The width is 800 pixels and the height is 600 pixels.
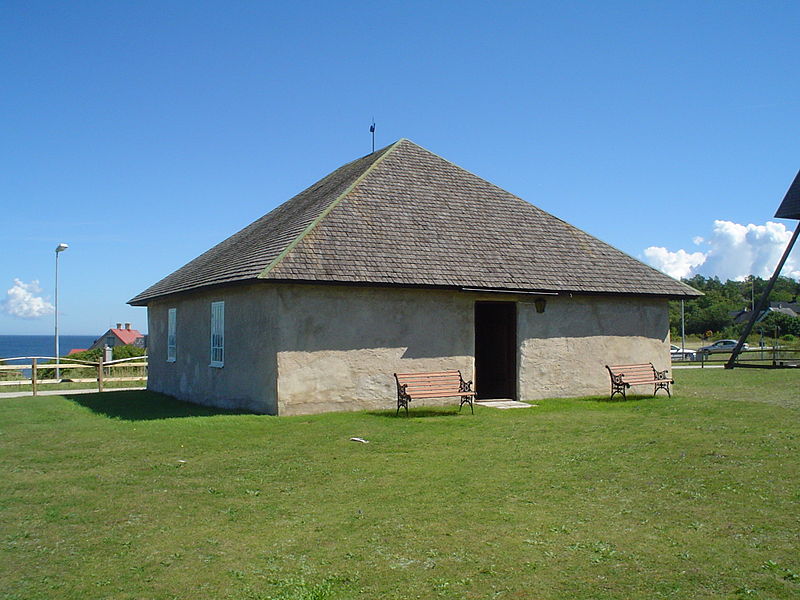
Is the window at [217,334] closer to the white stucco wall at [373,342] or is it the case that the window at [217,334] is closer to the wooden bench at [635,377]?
the white stucco wall at [373,342]

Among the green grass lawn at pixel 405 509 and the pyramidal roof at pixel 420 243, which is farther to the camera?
the pyramidal roof at pixel 420 243

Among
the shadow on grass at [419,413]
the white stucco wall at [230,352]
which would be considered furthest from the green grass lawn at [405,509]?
→ the white stucco wall at [230,352]

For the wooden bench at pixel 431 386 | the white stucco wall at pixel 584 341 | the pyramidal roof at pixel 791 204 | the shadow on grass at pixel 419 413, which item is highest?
the pyramidal roof at pixel 791 204

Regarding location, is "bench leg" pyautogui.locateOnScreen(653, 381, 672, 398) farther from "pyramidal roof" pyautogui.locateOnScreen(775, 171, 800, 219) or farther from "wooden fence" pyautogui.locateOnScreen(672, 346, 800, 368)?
"wooden fence" pyautogui.locateOnScreen(672, 346, 800, 368)

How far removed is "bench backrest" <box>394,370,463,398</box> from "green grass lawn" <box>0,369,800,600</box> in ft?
4.49

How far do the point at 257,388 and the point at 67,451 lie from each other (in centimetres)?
499

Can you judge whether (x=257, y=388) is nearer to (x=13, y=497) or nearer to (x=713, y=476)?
(x=13, y=497)

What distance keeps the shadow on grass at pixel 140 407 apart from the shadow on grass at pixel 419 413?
3075 millimetres

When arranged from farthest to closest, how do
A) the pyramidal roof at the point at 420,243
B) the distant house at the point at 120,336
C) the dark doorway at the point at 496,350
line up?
the distant house at the point at 120,336, the dark doorway at the point at 496,350, the pyramidal roof at the point at 420,243

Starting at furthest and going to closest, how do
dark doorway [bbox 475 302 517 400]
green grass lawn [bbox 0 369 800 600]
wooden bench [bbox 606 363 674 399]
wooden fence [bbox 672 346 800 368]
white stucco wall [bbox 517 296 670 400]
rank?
wooden fence [bbox 672 346 800 368]
dark doorway [bbox 475 302 517 400]
white stucco wall [bbox 517 296 670 400]
wooden bench [bbox 606 363 674 399]
green grass lawn [bbox 0 369 800 600]

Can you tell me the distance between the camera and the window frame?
60.0ft

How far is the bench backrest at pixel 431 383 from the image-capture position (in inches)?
626

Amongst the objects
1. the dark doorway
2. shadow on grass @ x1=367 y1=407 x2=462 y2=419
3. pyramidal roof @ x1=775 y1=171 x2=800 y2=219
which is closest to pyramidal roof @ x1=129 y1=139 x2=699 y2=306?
the dark doorway

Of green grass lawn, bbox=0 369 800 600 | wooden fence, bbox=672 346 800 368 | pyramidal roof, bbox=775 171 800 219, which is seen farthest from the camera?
wooden fence, bbox=672 346 800 368
